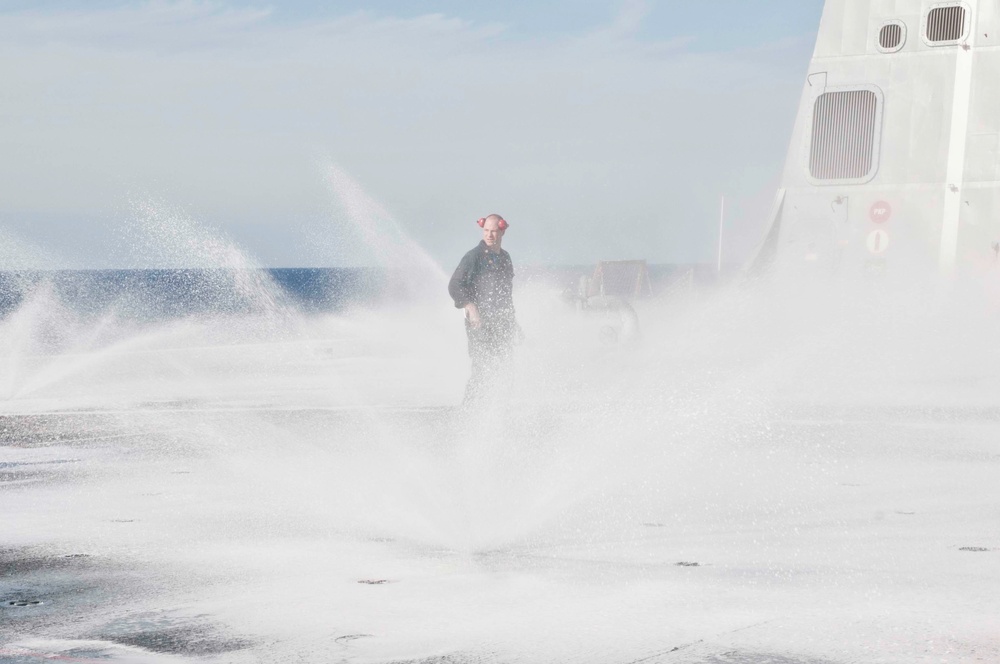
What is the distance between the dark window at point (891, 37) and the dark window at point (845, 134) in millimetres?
541

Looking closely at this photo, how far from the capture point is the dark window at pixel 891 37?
1458cm

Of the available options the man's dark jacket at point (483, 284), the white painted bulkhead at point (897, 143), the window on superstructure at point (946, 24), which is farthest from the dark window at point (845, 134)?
the man's dark jacket at point (483, 284)

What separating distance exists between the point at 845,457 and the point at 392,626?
4970 millimetres

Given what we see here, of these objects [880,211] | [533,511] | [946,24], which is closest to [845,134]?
[880,211]

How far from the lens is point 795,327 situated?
51.8ft

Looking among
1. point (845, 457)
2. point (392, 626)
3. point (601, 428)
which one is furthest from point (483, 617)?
point (601, 428)

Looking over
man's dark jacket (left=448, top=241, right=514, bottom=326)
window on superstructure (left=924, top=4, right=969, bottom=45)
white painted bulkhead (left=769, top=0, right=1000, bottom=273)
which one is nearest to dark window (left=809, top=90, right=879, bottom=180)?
white painted bulkhead (left=769, top=0, right=1000, bottom=273)

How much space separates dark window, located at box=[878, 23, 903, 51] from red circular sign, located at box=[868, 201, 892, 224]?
Result: 1756mm

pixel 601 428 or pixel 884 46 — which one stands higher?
pixel 884 46

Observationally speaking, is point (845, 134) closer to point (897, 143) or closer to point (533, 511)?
point (897, 143)

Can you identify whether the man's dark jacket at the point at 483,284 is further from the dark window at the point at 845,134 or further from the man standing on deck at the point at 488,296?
the dark window at the point at 845,134

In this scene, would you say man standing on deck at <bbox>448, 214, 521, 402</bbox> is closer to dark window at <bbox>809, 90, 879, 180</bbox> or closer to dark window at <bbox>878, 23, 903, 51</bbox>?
dark window at <bbox>809, 90, 879, 180</bbox>

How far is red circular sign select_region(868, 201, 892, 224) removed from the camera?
1462 centimetres

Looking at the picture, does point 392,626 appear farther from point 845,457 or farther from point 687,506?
point 845,457
